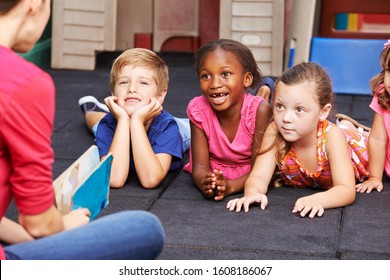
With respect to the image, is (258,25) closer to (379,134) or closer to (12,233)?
(379,134)

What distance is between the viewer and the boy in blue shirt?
268cm

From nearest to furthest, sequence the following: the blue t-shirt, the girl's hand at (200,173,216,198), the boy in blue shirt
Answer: the girl's hand at (200,173,216,198) < the boy in blue shirt < the blue t-shirt

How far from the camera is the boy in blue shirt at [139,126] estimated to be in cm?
268

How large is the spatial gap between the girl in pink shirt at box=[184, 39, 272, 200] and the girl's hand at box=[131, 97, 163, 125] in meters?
0.12

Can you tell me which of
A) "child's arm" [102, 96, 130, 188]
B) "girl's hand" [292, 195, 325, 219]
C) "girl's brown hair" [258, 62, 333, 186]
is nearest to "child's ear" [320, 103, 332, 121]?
"girl's brown hair" [258, 62, 333, 186]

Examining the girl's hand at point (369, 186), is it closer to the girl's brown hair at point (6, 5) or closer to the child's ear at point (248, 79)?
the child's ear at point (248, 79)

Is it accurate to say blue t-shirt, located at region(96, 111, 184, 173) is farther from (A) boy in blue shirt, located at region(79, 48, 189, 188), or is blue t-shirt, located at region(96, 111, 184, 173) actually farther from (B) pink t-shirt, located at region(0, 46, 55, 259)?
(B) pink t-shirt, located at region(0, 46, 55, 259)

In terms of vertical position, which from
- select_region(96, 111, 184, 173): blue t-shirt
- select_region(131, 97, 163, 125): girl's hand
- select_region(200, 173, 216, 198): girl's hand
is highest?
select_region(131, 97, 163, 125): girl's hand

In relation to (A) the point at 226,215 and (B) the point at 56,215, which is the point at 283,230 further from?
(B) the point at 56,215

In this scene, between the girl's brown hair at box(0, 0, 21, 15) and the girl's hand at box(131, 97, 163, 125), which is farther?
the girl's hand at box(131, 97, 163, 125)

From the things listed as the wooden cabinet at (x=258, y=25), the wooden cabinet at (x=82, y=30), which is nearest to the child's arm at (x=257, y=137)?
the wooden cabinet at (x=258, y=25)

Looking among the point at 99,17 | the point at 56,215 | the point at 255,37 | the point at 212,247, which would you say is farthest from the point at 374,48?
the point at 56,215

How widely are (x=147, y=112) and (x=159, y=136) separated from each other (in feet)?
0.43

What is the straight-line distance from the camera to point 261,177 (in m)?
2.57
